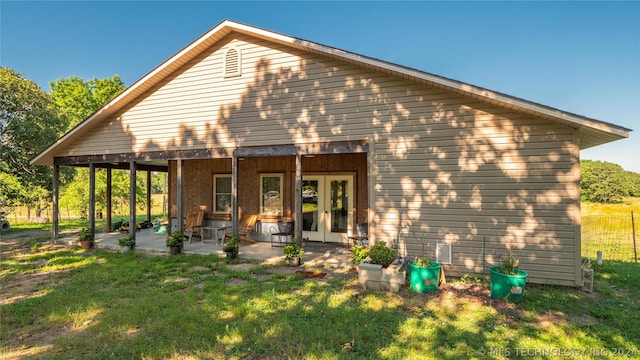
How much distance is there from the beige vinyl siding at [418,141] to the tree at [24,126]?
943cm

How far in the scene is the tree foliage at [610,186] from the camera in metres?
36.5

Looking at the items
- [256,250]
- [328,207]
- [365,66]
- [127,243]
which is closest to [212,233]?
[127,243]

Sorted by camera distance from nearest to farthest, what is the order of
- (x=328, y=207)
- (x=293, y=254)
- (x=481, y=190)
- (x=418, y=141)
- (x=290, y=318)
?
1. (x=290, y=318)
2. (x=481, y=190)
3. (x=418, y=141)
4. (x=293, y=254)
5. (x=328, y=207)

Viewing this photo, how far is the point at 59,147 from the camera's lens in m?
10.2

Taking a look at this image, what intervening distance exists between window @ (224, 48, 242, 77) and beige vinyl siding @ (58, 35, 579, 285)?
5.8 inches

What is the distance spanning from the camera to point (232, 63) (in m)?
8.29

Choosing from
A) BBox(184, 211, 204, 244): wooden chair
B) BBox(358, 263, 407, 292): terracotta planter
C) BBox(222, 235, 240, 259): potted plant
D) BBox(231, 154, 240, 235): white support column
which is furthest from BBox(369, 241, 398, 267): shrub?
BBox(184, 211, 204, 244): wooden chair

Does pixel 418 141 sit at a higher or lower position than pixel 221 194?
higher

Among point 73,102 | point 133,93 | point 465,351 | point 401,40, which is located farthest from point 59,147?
point 73,102

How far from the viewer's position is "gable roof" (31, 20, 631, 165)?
17.7ft

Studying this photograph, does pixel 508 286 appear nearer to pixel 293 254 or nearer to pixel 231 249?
pixel 293 254

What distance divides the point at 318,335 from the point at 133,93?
9198 mm

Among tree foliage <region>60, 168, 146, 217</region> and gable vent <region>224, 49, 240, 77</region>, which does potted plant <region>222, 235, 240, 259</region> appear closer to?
gable vent <region>224, 49, 240, 77</region>

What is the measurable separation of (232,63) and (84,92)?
30.4 meters
